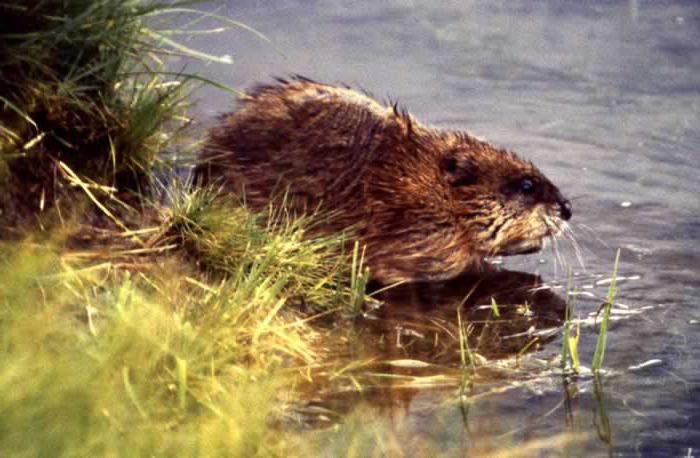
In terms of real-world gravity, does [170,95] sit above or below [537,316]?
above

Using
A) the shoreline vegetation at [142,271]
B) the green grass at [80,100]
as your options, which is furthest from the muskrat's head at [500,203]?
the green grass at [80,100]

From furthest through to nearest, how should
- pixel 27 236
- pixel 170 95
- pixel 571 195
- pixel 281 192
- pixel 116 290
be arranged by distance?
pixel 571 195 < pixel 281 192 < pixel 170 95 < pixel 27 236 < pixel 116 290

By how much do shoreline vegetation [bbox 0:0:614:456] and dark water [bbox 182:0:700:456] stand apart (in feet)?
0.68

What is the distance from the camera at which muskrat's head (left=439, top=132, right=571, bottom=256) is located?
246 inches

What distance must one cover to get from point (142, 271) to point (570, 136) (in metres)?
3.46

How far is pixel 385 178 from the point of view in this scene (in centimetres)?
605

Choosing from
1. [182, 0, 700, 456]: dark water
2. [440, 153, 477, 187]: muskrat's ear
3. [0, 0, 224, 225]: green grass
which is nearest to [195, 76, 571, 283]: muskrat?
[440, 153, 477, 187]: muskrat's ear

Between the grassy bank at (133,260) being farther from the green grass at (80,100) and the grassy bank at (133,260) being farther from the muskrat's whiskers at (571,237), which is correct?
the muskrat's whiskers at (571,237)

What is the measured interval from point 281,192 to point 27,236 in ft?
3.98

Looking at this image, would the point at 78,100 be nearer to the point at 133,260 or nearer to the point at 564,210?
the point at 133,260

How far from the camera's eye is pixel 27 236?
4.82 m

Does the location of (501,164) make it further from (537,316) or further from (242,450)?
(242,450)

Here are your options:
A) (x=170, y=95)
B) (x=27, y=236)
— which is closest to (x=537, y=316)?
(x=170, y=95)

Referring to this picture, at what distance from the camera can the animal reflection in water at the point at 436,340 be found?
14.6 feet
